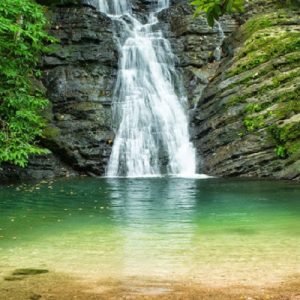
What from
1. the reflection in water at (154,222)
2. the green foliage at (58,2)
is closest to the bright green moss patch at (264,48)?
the reflection in water at (154,222)

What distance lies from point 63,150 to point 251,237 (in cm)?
1169

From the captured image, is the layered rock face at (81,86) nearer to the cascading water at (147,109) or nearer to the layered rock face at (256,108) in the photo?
the cascading water at (147,109)

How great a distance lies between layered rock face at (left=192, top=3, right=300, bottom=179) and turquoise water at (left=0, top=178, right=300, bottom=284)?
2055 millimetres

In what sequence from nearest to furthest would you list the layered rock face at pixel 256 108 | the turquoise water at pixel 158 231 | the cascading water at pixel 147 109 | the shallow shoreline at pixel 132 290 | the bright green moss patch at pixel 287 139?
the shallow shoreline at pixel 132 290
the turquoise water at pixel 158 231
the bright green moss patch at pixel 287 139
the layered rock face at pixel 256 108
the cascading water at pixel 147 109

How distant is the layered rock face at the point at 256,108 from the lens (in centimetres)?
1656

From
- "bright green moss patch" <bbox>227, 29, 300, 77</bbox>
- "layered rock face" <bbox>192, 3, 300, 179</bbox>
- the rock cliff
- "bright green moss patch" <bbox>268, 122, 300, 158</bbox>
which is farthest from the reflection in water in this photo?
"bright green moss patch" <bbox>227, 29, 300, 77</bbox>

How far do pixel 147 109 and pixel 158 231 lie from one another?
484 inches

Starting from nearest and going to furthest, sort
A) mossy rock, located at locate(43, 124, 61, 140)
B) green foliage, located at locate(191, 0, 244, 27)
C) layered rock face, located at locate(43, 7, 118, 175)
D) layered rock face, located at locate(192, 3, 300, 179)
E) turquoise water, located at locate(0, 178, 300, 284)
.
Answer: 1. green foliage, located at locate(191, 0, 244, 27)
2. turquoise water, located at locate(0, 178, 300, 284)
3. layered rock face, located at locate(192, 3, 300, 179)
4. mossy rock, located at locate(43, 124, 61, 140)
5. layered rock face, located at locate(43, 7, 118, 175)

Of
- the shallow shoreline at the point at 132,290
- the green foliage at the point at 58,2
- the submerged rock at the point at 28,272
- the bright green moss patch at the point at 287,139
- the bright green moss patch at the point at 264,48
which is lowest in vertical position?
the shallow shoreline at the point at 132,290

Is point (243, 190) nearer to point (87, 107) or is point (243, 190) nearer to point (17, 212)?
point (17, 212)

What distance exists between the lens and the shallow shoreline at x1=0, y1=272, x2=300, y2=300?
15.4 feet

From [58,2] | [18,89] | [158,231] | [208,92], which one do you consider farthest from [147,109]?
[158,231]

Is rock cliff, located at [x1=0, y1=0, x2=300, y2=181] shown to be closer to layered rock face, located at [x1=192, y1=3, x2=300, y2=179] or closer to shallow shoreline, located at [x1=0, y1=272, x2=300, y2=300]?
layered rock face, located at [x1=192, y1=3, x2=300, y2=179]

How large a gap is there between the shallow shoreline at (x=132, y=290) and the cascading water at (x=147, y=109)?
13132 millimetres
